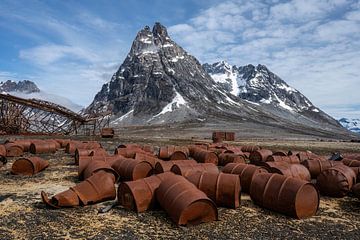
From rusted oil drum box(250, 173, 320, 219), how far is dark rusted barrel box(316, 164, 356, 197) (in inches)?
111

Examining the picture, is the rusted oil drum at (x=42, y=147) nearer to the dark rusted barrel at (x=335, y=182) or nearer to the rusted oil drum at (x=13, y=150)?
the rusted oil drum at (x=13, y=150)

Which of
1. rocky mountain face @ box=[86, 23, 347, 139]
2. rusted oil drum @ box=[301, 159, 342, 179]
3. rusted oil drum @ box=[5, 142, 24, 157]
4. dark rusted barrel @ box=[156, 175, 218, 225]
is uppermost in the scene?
rocky mountain face @ box=[86, 23, 347, 139]

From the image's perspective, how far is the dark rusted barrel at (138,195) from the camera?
10.6m

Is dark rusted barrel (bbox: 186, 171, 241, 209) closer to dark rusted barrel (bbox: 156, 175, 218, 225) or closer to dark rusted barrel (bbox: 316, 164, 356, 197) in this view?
dark rusted barrel (bbox: 156, 175, 218, 225)

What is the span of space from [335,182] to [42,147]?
18.4 metres

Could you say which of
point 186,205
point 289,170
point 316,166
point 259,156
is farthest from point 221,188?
point 259,156

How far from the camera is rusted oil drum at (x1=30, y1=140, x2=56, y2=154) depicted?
2421 cm

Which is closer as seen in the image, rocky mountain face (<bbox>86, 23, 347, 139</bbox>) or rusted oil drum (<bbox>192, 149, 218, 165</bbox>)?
rusted oil drum (<bbox>192, 149, 218, 165</bbox>)

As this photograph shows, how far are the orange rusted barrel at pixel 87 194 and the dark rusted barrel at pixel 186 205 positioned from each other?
2245 millimetres

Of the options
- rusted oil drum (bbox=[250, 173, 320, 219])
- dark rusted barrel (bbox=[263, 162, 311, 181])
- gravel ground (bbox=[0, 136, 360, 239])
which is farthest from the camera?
dark rusted barrel (bbox=[263, 162, 311, 181])

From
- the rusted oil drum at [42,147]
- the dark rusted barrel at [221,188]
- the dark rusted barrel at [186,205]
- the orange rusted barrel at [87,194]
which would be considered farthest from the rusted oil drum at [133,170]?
the rusted oil drum at [42,147]

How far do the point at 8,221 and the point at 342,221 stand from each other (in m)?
9.01

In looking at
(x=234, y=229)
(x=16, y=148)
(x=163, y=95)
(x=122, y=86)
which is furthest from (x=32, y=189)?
(x=122, y=86)

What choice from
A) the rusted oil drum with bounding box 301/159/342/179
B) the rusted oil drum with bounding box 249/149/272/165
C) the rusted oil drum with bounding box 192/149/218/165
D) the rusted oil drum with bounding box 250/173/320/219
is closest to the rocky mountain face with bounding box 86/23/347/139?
the rusted oil drum with bounding box 249/149/272/165
